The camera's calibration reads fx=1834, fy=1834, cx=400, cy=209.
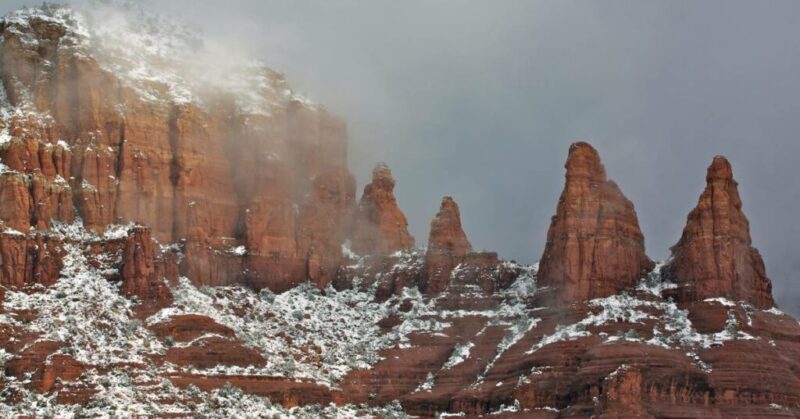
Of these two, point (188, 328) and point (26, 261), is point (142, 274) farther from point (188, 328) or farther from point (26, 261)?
point (26, 261)

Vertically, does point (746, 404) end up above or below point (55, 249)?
below

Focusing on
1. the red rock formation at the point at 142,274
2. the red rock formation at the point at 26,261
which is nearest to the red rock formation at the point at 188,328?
the red rock formation at the point at 142,274

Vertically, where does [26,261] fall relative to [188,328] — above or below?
above

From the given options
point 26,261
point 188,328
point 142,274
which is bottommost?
point 188,328

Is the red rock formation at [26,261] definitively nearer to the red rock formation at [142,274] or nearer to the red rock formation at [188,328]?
the red rock formation at [142,274]

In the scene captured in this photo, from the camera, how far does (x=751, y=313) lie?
19512 cm

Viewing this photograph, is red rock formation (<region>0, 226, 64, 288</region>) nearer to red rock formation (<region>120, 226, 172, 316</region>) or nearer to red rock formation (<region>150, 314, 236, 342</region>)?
red rock formation (<region>120, 226, 172, 316</region>)

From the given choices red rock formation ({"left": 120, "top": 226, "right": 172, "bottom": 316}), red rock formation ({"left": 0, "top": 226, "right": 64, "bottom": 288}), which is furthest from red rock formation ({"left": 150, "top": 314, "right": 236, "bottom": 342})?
red rock formation ({"left": 0, "top": 226, "right": 64, "bottom": 288})

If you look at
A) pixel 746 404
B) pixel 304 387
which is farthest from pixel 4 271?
pixel 746 404

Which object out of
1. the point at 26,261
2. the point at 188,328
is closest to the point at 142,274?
the point at 188,328

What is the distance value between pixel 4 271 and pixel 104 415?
2457 centimetres

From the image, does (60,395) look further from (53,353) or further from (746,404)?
(746,404)

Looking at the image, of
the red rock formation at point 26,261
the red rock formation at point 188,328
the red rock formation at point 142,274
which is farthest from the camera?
the red rock formation at point 142,274

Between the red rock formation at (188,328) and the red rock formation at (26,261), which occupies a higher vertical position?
the red rock formation at (26,261)
